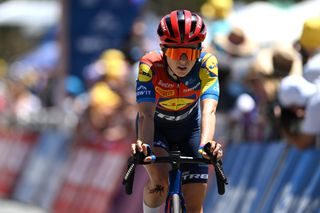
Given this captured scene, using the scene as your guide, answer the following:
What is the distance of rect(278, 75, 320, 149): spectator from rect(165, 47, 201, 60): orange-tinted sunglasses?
56.2 inches

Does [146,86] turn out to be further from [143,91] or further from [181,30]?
[181,30]

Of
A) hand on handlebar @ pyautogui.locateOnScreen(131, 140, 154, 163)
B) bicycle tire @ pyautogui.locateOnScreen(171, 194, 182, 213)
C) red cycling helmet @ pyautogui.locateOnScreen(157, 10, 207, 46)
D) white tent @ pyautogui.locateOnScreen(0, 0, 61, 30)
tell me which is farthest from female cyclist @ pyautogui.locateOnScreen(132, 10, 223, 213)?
white tent @ pyautogui.locateOnScreen(0, 0, 61, 30)

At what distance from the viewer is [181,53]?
7.65m

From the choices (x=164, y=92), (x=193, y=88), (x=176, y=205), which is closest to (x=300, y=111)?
(x=193, y=88)

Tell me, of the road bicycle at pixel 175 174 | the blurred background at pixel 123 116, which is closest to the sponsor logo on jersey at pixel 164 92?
the road bicycle at pixel 175 174

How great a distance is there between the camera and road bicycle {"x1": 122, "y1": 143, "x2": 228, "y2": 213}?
7.23 metres

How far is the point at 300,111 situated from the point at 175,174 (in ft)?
6.93

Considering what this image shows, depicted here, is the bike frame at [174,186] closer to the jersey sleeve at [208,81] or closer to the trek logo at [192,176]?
the trek logo at [192,176]

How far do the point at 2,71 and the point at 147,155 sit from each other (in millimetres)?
36799

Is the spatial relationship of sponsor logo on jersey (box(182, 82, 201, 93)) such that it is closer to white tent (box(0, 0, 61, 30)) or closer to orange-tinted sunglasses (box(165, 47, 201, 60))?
orange-tinted sunglasses (box(165, 47, 201, 60))

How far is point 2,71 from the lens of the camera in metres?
43.5

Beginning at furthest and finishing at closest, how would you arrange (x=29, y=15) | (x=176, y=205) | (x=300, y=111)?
(x=29, y=15), (x=300, y=111), (x=176, y=205)

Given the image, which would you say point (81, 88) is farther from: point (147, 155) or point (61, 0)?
point (147, 155)

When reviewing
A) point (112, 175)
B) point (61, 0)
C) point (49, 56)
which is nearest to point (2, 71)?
point (49, 56)
